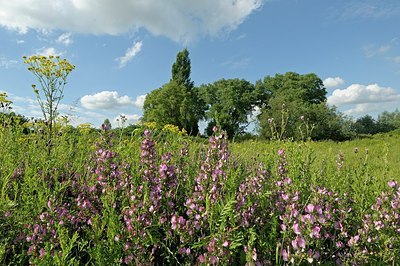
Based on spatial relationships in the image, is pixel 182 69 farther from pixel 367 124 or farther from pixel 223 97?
pixel 367 124

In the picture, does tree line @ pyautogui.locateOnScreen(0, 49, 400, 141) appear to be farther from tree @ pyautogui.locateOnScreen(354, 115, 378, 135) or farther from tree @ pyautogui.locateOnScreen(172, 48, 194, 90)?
tree @ pyautogui.locateOnScreen(354, 115, 378, 135)

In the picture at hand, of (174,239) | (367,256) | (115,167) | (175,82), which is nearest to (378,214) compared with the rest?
(367,256)

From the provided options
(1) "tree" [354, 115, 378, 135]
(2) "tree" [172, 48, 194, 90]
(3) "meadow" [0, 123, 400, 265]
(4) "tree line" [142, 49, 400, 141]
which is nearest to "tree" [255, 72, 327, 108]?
(4) "tree line" [142, 49, 400, 141]

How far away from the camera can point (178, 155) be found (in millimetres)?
3107

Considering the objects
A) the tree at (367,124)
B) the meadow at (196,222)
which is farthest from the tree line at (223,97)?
the meadow at (196,222)

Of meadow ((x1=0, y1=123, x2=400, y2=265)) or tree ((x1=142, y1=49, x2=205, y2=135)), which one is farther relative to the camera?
tree ((x1=142, y1=49, x2=205, y2=135))

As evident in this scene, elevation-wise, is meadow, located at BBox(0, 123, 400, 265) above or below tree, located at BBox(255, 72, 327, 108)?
below

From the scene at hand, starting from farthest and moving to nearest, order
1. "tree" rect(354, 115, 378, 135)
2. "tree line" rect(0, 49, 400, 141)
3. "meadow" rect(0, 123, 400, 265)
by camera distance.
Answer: "tree" rect(354, 115, 378, 135)
"tree line" rect(0, 49, 400, 141)
"meadow" rect(0, 123, 400, 265)

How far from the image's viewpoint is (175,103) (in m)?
46.9

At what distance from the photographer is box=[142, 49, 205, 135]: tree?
45.7 metres

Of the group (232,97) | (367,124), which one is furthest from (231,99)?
(367,124)

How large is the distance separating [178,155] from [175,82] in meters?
47.4

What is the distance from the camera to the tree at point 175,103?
150ft

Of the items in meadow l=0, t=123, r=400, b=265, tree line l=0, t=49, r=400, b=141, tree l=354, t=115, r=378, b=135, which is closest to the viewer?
meadow l=0, t=123, r=400, b=265
